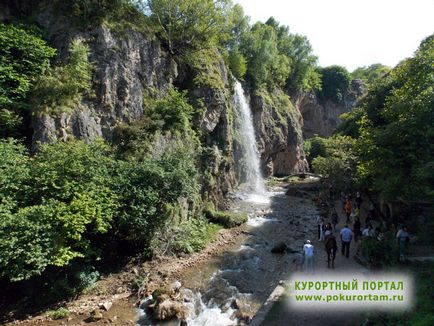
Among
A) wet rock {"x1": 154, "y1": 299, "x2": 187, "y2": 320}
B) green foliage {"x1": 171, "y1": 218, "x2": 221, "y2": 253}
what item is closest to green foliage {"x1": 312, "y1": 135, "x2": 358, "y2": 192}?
green foliage {"x1": 171, "y1": 218, "x2": 221, "y2": 253}

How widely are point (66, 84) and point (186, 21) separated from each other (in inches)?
567

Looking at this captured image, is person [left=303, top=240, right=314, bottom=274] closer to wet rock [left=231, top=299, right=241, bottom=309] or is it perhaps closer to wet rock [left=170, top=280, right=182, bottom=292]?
wet rock [left=231, top=299, right=241, bottom=309]

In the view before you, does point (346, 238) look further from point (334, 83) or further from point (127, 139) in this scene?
point (334, 83)

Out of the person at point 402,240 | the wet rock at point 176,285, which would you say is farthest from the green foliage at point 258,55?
the wet rock at point 176,285

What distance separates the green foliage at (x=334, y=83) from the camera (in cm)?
7112

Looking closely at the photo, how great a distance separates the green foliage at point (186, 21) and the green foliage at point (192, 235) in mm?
16894

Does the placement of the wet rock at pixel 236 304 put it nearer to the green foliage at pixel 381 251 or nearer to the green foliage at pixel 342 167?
the green foliage at pixel 381 251

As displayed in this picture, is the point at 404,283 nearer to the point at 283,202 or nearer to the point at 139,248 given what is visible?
the point at 139,248

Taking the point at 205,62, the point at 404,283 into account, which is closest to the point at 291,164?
the point at 205,62

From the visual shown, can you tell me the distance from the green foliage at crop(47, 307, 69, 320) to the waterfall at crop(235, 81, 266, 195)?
26994 millimetres

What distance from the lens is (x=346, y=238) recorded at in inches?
596

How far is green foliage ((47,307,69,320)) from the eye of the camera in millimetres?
11945

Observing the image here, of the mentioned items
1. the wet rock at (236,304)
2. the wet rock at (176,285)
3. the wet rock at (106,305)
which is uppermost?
the wet rock at (176,285)

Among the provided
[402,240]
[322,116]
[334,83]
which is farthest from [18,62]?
[334,83]
